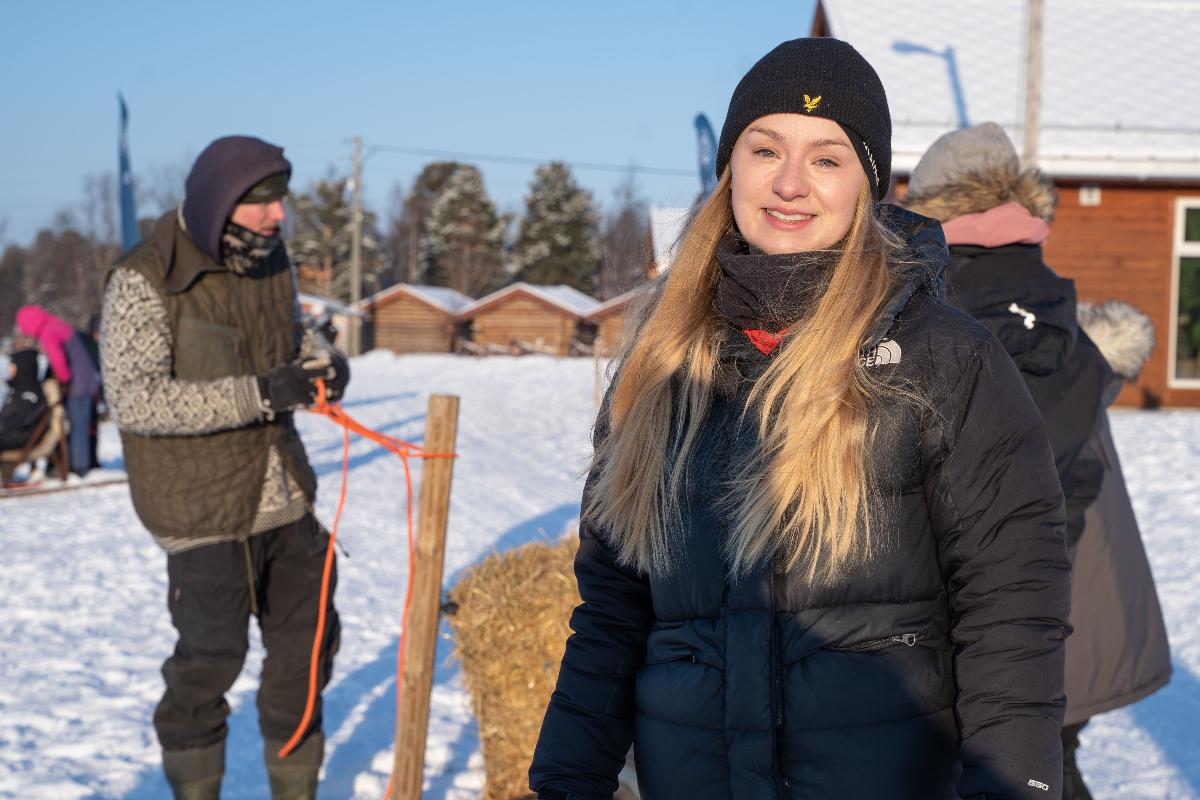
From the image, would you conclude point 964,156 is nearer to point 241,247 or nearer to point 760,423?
point 760,423

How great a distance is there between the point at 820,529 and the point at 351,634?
475 cm

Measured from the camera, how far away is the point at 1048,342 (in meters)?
2.59

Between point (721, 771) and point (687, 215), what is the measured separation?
1077 mm

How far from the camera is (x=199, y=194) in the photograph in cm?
329

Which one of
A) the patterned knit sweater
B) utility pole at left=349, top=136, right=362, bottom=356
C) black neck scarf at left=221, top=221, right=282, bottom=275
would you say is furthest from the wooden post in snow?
utility pole at left=349, top=136, right=362, bottom=356

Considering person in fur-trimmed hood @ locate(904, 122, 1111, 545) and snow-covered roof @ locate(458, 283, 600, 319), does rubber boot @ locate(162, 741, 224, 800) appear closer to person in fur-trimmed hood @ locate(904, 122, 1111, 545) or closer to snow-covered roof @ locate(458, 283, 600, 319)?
person in fur-trimmed hood @ locate(904, 122, 1111, 545)

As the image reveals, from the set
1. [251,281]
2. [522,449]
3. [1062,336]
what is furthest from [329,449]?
[1062,336]

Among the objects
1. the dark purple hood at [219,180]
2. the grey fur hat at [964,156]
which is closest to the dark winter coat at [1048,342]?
the grey fur hat at [964,156]

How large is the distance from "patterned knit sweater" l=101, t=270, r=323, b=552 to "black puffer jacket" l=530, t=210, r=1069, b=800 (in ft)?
6.58

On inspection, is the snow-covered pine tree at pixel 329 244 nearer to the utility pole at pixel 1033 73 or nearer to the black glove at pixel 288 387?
the utility pole at pixel 1033 73

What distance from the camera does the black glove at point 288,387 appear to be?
10.8ft

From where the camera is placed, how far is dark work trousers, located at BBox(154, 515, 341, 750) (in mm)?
3262

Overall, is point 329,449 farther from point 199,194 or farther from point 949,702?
point 949,702

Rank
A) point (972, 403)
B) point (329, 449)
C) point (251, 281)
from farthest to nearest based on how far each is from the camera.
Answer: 1. point (329, 449)
2. point (251, 281)
3. point (972, 403)
